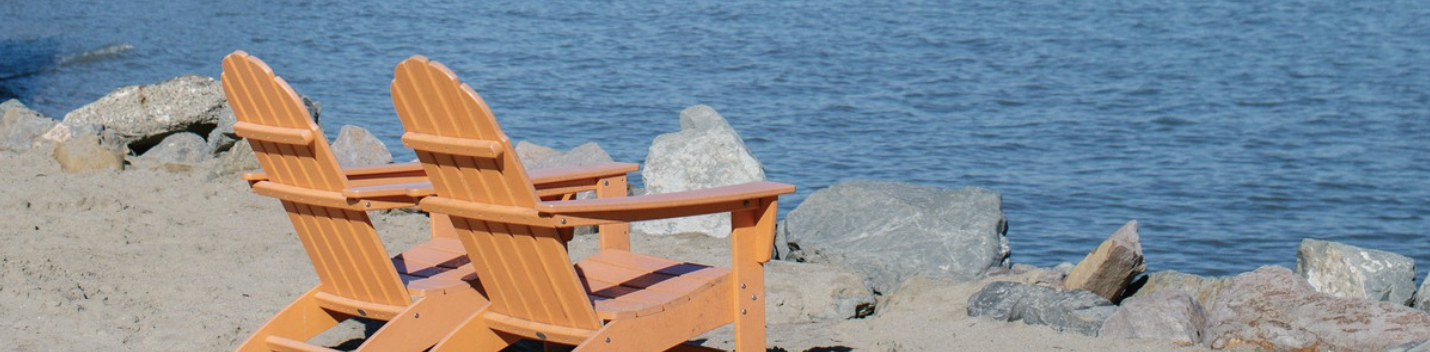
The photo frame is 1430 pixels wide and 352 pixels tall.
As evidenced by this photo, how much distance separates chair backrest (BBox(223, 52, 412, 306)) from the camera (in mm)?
3738

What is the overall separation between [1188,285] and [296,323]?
3.03 meters

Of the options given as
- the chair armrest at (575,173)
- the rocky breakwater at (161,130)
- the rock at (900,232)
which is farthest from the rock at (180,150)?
the chair armrest at (575,173)

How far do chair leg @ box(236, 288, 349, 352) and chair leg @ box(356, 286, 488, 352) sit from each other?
314 millimetres

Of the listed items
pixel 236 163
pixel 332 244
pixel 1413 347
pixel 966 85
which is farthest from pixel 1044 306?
pixel 966 85

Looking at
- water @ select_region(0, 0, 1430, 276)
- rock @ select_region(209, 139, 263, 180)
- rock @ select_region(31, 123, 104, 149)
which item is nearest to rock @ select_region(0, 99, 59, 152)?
rock @ select_region(31, 123, 104, 149)

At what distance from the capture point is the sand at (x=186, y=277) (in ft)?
15.1

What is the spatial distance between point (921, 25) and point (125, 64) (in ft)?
26.7

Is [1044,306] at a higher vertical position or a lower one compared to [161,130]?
higher

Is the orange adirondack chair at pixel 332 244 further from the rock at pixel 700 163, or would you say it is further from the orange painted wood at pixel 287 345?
the rock at pixel 700 163

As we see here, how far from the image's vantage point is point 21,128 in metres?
8.40

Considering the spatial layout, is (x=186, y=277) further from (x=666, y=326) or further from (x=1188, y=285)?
(x=1188, y=285)

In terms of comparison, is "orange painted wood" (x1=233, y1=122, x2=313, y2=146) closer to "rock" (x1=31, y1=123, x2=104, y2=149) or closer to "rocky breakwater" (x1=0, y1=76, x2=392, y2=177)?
"rocky breakwater" (x1=0, y1=76, x2=392, y2=177)

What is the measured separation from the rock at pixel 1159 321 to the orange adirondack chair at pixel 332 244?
1.91 m

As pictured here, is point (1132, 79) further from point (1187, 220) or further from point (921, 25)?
point (1187, 220)
